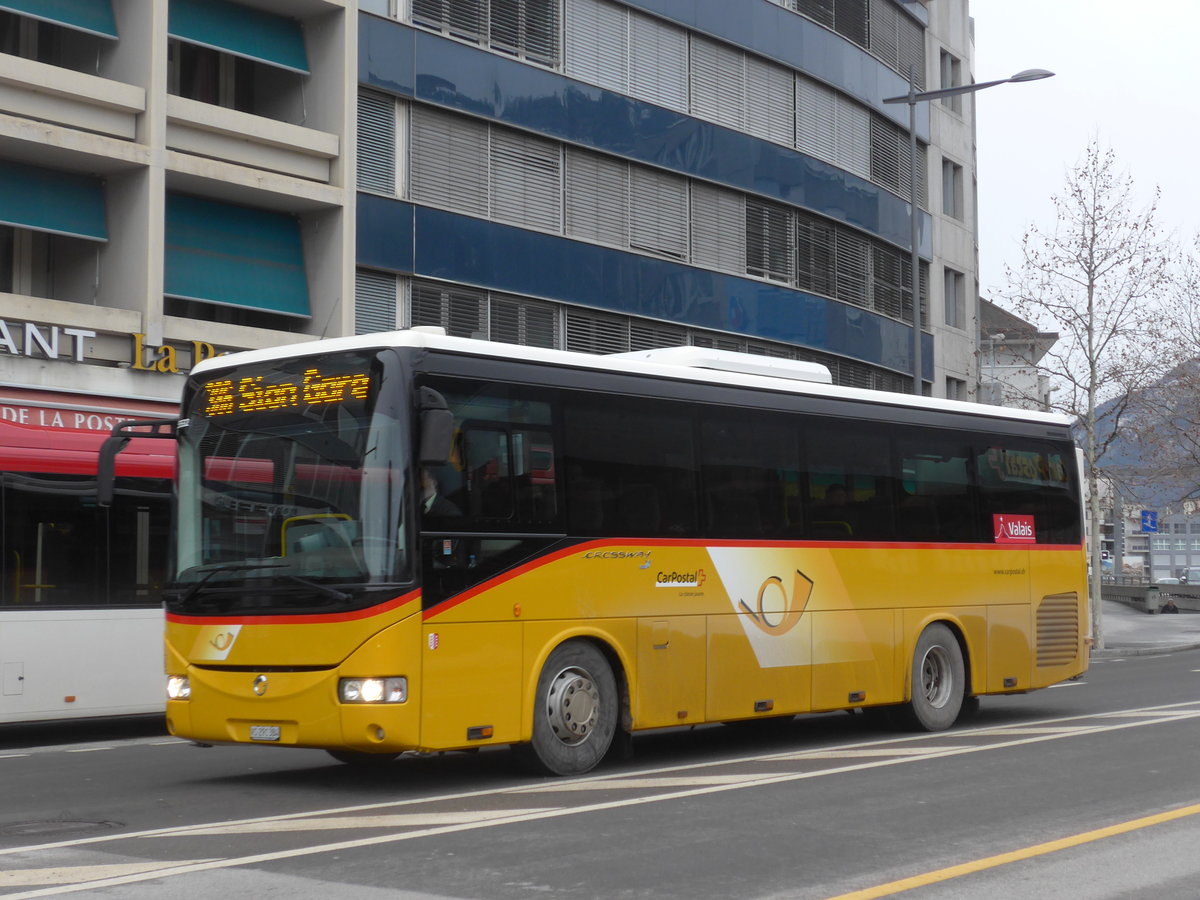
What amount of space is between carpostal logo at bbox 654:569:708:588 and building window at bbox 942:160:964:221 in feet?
109

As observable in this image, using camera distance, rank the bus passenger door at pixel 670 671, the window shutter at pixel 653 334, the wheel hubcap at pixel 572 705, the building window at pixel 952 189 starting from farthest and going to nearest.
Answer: the building window at pixel 952 189, the window shutter at pixel 653 334, the bus passenger door at pixel 670 671, the wheel hubcap at pixel 572 705

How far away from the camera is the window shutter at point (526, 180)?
92.7 feet

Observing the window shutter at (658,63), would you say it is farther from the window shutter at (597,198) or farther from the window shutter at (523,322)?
the window shutter at (523,322)

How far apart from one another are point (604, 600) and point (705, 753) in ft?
7.39

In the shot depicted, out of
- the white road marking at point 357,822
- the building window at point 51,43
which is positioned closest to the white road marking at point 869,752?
the white road marking at point 357,822

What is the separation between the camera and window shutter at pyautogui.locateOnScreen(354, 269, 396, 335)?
1034 inches

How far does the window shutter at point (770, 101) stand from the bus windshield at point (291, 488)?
78.3ft

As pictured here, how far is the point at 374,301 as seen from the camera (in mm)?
26469

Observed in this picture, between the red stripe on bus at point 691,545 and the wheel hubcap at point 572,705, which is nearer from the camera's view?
the red stripe on bus at point 691,545

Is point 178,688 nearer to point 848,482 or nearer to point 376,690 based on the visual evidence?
point 376,690

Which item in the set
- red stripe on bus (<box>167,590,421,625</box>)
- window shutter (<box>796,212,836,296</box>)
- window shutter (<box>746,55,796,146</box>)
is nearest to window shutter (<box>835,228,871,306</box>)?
window shutter (<box>796,212,836,296</box>)

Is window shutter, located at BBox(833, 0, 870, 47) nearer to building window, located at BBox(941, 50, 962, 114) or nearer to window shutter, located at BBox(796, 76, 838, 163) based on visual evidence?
window shutter, located at BBox(796, 76, 838, 163)

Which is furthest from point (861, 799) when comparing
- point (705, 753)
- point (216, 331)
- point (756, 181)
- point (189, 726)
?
point (756, 181)

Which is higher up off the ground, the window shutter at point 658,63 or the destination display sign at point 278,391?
the window shutter at point 658,63
